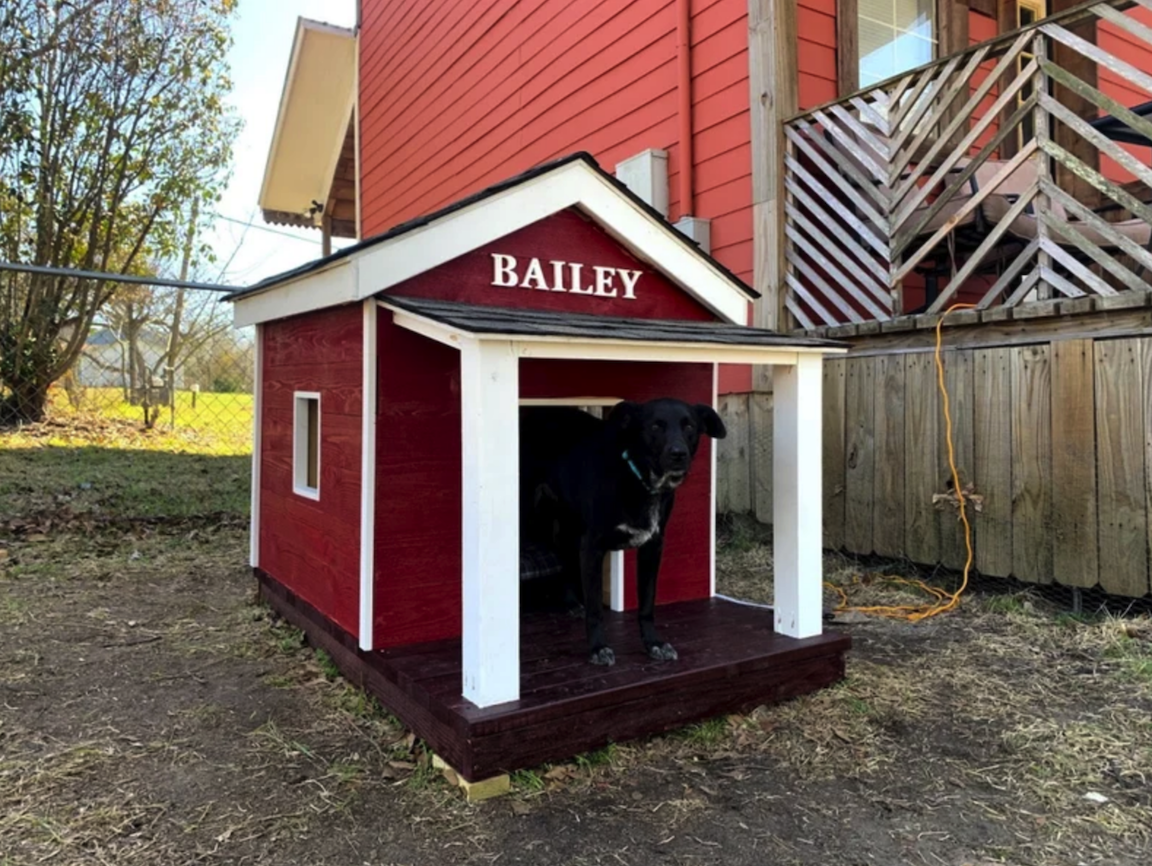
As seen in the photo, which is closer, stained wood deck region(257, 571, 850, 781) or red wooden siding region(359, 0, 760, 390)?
stained wood deck region(257, 571, 850, 781)

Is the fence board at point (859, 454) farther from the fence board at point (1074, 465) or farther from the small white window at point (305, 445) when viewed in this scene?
the small white window at point (305, 445)

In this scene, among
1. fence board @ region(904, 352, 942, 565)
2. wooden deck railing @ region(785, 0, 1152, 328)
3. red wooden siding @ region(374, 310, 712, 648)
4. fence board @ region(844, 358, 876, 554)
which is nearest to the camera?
red wooden siding @ region(374, 310, 712, 648)

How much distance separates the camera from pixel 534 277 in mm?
3125

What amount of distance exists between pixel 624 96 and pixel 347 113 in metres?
8.00

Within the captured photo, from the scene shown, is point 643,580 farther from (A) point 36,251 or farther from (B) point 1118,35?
(A) point 36,251

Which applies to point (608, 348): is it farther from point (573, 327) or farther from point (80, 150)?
point (80, 150)

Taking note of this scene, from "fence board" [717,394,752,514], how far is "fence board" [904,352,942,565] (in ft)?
3.79

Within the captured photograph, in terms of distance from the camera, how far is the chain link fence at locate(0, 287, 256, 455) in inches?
365

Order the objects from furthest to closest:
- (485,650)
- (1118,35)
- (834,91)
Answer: (1118,35), (834,91), (485,650)

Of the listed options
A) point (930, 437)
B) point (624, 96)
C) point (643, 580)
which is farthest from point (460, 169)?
point (643, 580)

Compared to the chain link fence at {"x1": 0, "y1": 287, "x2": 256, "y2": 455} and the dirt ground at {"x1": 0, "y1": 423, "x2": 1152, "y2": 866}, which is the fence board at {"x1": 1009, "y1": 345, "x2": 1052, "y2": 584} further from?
the chain link fence at {"x1": 0, "y1": 287, "x2": 256, "y2": 455}

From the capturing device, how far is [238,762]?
7.98 ft

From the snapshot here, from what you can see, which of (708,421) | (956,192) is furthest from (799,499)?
(956,192)

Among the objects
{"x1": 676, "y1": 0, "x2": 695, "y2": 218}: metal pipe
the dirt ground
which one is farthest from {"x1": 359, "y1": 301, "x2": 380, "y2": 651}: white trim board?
{"x1": 676, "y1": 0, "x2": 695, "y2": 218}: metal pipe
